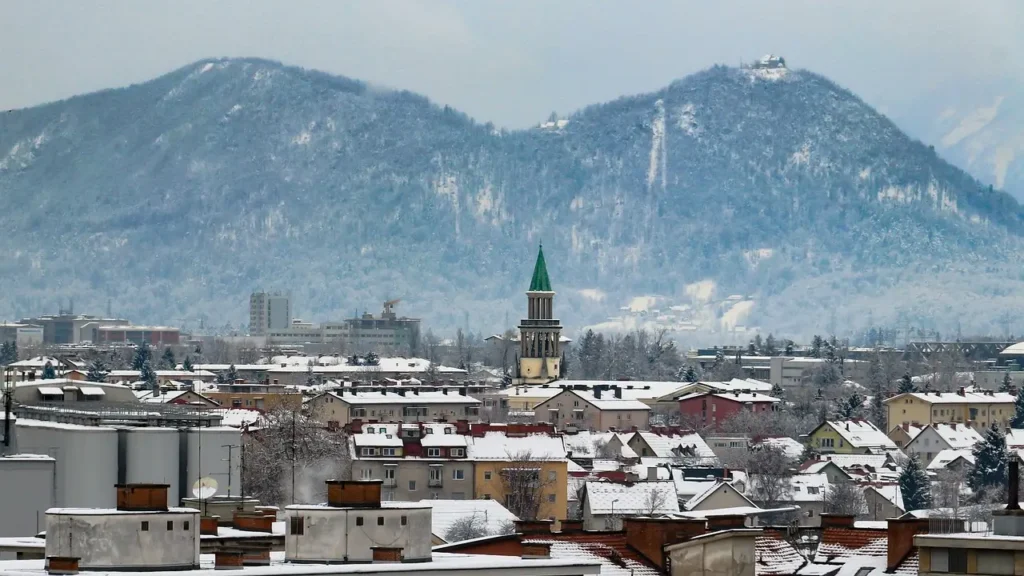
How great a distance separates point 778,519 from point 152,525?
67879mm

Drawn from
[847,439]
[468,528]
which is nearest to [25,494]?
[468,528]

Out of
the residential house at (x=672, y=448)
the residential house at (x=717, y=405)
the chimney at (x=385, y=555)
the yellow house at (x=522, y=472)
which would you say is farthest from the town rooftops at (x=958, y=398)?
the chimney at (x=385, y=555)

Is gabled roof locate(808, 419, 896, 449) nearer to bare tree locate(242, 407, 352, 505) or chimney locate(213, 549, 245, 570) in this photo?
bare tree locate(242, 407, 352, 505)

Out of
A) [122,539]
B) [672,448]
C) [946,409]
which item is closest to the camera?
[122,539]

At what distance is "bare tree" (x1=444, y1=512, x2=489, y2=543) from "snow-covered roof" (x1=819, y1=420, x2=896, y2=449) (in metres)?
78.0

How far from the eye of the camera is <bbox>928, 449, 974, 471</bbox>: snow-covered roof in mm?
133500

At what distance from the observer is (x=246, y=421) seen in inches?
4387

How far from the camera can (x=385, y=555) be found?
2644cm

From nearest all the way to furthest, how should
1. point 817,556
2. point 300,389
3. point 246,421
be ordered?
1. point 817,556
2. point 246,421
3. point 300,389

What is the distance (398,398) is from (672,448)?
83.8ft

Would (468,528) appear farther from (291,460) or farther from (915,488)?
(915,488)

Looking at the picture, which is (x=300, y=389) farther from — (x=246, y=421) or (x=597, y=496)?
(x=597, y=496)

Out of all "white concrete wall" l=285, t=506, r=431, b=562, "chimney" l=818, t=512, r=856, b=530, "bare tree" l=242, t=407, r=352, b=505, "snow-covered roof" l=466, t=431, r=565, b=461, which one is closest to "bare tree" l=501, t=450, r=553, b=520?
"snow-covered roof" l=466, t=431, r=565, b=461

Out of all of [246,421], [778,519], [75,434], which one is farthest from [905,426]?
[75,434]
